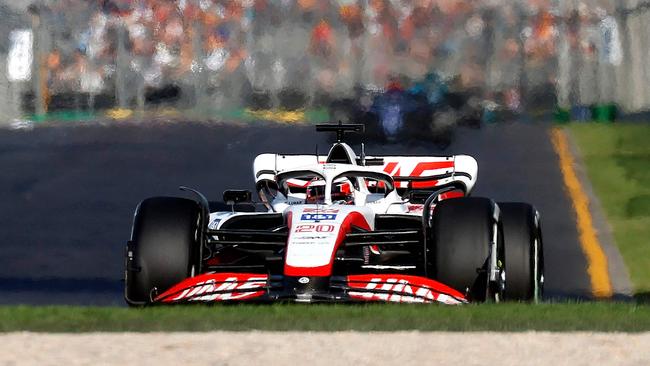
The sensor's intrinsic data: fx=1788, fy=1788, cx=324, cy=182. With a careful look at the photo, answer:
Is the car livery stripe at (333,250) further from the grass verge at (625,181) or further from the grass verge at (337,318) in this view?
the grass verge at (625,181)

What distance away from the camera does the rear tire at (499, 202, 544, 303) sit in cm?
1102

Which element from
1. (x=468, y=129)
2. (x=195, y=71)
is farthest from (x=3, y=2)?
(x=468, y=129)

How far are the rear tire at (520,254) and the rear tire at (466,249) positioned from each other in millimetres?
420

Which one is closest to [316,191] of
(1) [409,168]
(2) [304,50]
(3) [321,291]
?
(1) [409,168]

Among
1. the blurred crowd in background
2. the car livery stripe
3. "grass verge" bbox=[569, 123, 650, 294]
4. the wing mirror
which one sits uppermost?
the blurred crowd in background

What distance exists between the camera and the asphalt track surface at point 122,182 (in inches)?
562

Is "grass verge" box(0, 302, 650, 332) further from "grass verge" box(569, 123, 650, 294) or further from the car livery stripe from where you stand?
"grass verge" box(569, 123, 650, 294)

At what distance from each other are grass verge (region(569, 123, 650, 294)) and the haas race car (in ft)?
8.30

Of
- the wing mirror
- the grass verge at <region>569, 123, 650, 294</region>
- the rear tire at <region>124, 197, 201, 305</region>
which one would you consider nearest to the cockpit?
the wing mirror

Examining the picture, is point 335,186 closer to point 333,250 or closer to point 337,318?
point 333,250

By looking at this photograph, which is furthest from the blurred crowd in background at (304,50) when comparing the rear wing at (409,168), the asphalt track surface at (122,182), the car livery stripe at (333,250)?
the car livery stripe at (333,250)

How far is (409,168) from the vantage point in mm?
13453

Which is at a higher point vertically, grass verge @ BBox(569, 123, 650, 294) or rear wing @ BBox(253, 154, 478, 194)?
rear wing @ BBox(253, 154, 478, 194)

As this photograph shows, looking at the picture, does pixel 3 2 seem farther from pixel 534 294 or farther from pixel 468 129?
pixel 534 294
